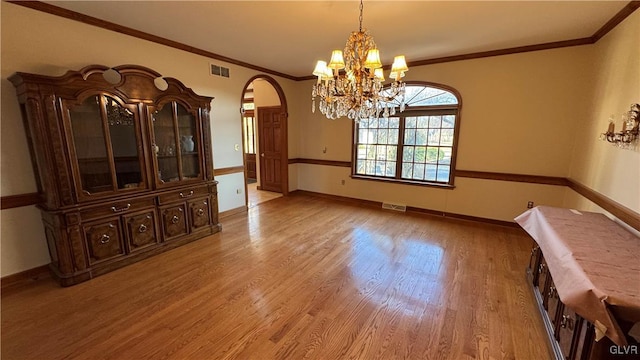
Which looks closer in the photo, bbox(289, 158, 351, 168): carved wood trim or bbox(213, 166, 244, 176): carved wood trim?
bbox(213, 166, 244, 176): carved wood trim

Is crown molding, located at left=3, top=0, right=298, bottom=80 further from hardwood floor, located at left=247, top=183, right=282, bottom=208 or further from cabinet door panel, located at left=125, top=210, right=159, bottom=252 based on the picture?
hardwood floor, located at left=247, top=183, right=282, bottom=208

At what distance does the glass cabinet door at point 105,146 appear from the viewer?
2.63m

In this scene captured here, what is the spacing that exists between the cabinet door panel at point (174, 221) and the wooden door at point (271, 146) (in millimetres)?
2917

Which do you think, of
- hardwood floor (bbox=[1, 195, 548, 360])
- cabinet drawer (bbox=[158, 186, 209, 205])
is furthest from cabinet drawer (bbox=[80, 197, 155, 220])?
hardwood floor (bbox=[1, 195, 548, 360])

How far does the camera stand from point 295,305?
91.5 inches

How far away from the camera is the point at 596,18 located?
2795mm

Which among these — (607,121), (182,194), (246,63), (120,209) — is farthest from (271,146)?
(607,121)

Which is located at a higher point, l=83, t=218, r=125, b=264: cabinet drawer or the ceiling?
the ceiling

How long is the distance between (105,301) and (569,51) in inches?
238

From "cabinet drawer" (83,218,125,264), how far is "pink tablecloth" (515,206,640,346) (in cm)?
382

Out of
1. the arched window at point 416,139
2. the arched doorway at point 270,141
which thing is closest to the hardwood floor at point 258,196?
the arched doorway at point 270,141

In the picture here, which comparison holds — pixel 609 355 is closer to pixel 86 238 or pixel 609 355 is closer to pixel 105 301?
pixel 105 301

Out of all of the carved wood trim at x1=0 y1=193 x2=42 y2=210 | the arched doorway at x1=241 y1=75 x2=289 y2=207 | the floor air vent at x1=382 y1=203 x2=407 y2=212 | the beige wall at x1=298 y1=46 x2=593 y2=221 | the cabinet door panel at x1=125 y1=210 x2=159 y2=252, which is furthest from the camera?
the arched doorway at x1=241 y1=75 x2=289 y2=207

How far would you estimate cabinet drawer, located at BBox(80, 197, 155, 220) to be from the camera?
265cm
